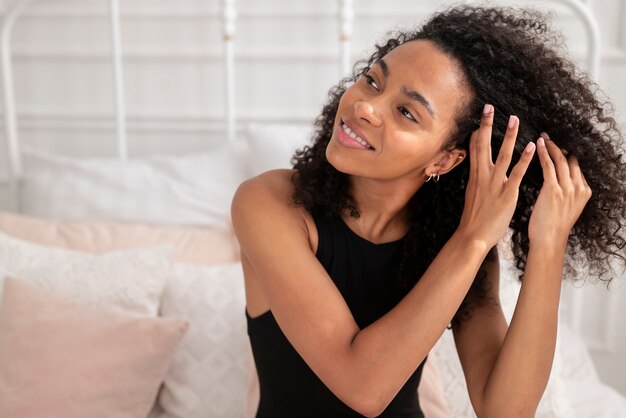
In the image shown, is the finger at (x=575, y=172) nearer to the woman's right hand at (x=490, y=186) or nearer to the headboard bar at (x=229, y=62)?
the woman's right hand at (x=490, y=186)

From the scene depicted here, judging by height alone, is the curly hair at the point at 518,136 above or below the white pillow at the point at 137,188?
above

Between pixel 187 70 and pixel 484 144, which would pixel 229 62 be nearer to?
pixel 187 70

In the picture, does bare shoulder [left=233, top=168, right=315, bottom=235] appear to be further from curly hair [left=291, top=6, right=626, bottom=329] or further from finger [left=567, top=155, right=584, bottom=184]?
finger [left=567, top=155, right=584, bottom=184]

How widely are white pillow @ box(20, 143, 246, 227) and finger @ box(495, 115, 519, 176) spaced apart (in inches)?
42.2

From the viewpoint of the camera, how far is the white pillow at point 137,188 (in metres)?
2.10

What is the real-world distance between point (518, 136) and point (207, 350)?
0.89m

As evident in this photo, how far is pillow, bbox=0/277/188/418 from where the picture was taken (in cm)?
150

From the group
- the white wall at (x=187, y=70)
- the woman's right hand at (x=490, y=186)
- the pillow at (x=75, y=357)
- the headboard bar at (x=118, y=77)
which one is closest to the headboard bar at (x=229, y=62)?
the white wall at (x=187, y=70)

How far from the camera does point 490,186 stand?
1.21 metres

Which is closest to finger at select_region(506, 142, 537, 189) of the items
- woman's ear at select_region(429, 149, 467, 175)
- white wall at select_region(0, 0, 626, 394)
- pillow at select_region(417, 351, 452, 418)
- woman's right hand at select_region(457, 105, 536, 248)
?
woman's right hand at select_region(457, 105, 536, 248)

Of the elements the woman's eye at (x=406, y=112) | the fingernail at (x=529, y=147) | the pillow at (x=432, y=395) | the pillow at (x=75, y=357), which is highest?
the woman's eye at (x=406, y=112)

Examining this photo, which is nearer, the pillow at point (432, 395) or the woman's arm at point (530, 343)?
the woman's arm at point (530, 343)

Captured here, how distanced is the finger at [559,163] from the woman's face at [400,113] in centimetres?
16

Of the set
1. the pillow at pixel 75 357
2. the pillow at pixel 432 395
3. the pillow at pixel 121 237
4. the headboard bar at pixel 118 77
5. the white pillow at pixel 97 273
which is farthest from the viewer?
the headboard bar at pixel 118 77
